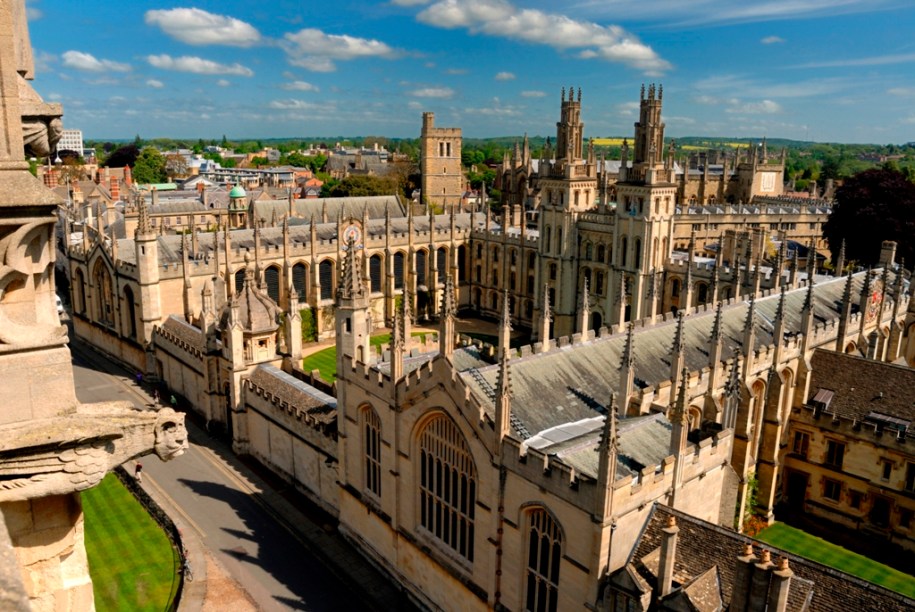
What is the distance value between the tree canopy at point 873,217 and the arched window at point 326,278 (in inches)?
1743

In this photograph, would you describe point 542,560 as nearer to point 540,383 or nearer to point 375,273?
point 540,383

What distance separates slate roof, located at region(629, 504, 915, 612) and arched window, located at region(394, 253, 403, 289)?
40.2 m

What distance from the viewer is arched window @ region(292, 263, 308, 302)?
50.9 m

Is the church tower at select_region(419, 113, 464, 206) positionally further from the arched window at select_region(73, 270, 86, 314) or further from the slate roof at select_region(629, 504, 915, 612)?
the slate roof at select_region(629, 504, 915, 612)

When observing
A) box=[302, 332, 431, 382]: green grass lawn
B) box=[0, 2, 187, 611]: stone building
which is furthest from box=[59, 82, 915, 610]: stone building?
box=[0, 2, 187, 611]: stone building

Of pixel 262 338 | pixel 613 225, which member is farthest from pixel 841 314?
pixel 262 338

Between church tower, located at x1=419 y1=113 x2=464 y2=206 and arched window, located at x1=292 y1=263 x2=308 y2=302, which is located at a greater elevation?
church tower, located at x1=419 y1=113 x2=464 y2=206

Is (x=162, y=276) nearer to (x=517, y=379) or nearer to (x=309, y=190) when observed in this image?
(x=517, y=379)

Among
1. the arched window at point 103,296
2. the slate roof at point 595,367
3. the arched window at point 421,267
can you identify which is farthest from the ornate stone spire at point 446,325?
the arched window at point 421,267

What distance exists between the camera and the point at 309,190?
12344 centimetres

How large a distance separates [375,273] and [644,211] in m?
21.7

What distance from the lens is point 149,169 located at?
477 feet

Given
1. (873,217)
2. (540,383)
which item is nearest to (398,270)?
(540,383)

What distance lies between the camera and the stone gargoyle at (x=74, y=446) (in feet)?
16.4
